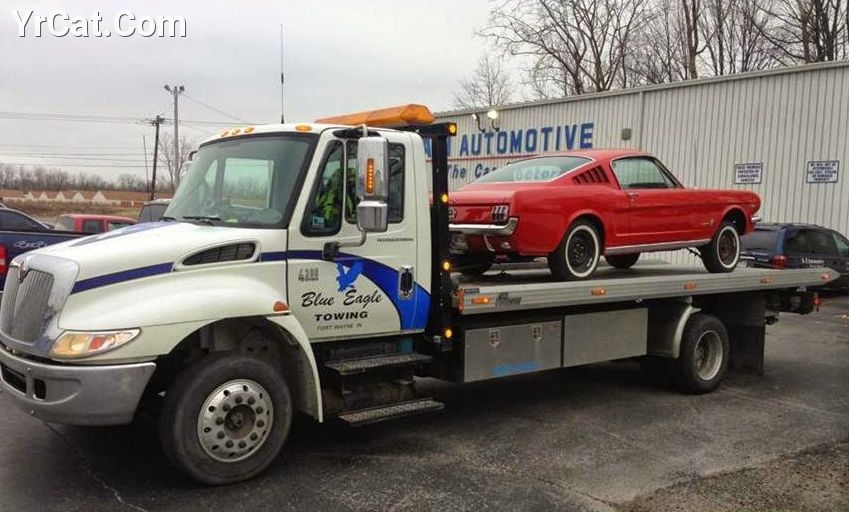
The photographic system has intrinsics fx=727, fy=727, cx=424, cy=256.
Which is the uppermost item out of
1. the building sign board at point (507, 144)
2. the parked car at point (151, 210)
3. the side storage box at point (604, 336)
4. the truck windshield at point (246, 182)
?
the building sign board at point (507, 144)

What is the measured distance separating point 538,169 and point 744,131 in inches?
490

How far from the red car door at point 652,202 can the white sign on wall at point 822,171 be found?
1024 centimetres

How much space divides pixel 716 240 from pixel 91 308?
6.74m

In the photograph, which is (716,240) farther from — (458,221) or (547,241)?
(458,221)

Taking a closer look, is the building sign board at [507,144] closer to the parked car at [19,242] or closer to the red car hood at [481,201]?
the parked car at [19,242]

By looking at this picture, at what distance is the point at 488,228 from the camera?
653cm

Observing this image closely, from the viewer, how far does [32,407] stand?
4262mm

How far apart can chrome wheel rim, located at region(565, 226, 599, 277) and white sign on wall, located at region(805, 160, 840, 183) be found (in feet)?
38.8

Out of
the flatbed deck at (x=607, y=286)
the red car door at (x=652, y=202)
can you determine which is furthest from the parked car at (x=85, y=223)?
the red car door at (x=652, y=202)

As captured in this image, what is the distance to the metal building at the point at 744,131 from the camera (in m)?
16.2

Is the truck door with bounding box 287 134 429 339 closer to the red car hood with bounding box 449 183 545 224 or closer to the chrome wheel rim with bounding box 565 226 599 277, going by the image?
the red car hood with bounding box 449 183 545 224

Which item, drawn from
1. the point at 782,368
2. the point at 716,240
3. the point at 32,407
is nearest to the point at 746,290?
the point at 716,240

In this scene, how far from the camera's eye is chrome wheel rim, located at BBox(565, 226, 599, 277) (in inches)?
272

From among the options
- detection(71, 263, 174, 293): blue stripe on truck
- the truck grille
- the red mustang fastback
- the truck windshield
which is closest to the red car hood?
the red mustang fastback
